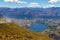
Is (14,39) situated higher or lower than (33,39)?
higher

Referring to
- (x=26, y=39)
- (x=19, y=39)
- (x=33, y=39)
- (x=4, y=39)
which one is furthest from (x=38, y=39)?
(x=4, y=39)

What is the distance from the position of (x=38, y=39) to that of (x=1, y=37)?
11.8m

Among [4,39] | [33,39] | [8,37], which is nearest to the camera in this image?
[4,39]

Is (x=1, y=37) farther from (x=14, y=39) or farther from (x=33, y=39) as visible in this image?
(x=33, y=39)

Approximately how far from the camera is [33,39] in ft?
148

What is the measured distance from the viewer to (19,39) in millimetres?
38750

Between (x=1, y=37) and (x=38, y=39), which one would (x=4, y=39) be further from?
(x=38, y=39)

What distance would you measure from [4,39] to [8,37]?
2.43 meters

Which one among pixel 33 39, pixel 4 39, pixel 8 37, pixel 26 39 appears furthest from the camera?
pixel 33 39

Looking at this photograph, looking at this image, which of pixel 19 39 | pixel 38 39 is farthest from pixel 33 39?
pixel 19 39

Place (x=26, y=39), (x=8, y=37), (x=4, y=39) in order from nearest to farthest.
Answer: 1. (x=4, y=39)
2. (x=8, y=37)
3. (x=26, y=39)

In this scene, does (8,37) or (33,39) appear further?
(33,39)

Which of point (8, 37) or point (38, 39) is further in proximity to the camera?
point (38, 39)

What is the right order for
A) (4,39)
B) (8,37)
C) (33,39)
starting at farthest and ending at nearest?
(33,39)
(8,37)
(4,39)
